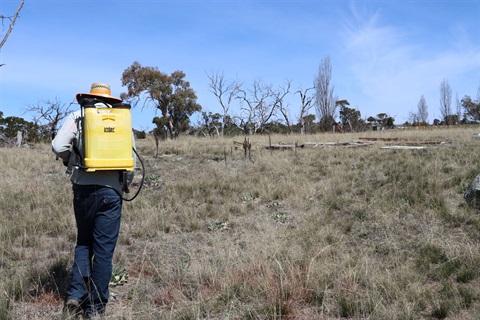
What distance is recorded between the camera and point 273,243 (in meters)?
4.77

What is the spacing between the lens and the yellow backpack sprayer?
3141 millimetres

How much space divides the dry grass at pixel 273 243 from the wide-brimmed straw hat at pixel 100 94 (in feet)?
5.15

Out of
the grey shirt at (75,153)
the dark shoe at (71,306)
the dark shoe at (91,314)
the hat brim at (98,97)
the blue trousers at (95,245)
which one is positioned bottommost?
the dark shoe at (91,314)

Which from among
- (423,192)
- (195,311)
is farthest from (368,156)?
(195,311)

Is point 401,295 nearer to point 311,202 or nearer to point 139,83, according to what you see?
point 311,202

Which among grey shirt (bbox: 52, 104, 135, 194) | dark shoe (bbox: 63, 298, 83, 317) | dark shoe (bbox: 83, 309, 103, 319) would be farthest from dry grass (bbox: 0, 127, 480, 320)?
grey shirt (bbox: 52, 104, 135, 194)

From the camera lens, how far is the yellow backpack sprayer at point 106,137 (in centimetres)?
314

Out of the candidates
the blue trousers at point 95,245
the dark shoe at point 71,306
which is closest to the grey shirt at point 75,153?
the blue trousers at point 95,245

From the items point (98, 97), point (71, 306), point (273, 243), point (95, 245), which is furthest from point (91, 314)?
point (273, 243)

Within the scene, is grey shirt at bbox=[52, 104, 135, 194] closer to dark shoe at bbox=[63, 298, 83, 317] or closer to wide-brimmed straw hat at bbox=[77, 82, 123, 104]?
wide-brimmed straw hat at bbox=[77, 82, 123, 104]

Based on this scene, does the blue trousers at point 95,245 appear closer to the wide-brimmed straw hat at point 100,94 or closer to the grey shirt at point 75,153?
the grey shirt at point 75,153

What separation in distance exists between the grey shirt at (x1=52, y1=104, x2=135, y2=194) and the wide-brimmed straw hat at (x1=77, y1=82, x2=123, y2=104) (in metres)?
0.16

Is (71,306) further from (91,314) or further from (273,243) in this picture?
(273,243)

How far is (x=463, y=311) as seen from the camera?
3348 millimetres
